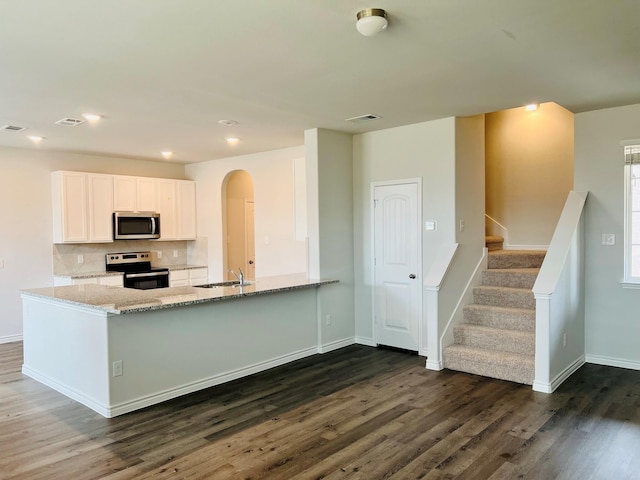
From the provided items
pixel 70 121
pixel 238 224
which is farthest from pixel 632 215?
pixel 70 121

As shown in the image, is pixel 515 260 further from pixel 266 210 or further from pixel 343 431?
pixel 266 210

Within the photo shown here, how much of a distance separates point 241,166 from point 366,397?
4.30 meters

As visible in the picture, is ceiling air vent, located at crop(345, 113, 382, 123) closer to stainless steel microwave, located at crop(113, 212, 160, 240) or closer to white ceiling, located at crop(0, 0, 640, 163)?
white ceiling, located at crop(0, 0, 640, 163)

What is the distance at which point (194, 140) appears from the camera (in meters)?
5.86

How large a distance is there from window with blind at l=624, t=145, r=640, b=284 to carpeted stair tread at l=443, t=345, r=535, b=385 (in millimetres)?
1397

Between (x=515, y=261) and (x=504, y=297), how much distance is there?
0.65 m

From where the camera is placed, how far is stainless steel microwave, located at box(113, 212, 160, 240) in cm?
676

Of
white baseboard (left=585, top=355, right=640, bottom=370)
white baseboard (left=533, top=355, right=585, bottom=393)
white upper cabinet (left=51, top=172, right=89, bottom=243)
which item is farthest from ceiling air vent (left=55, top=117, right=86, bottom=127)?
white baseboard (left=585, top=355, right=640, bottom=370)

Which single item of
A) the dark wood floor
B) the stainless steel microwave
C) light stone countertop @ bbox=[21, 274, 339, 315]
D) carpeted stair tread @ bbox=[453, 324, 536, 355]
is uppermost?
the stainless steel microwave

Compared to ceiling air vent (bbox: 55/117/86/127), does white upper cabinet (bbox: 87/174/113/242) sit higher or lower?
lower

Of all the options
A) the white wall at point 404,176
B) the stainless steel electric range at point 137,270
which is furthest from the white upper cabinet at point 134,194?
the white wall at point 404,176

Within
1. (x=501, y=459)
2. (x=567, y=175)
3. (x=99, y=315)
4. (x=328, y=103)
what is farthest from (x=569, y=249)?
(x=99, y=315)

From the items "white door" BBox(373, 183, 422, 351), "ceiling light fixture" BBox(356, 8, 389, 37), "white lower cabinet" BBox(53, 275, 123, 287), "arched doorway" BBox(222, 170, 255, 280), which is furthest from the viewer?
"arched doorway" BBox(222, 170, 255, 280)

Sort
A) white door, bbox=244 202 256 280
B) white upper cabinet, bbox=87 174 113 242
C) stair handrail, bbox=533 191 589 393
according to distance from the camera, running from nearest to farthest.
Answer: stair handrail, bbox=533 191 589 393, white upper cabinet, bbox=87 174 113 242, white door, bbox=244 202 256 280
